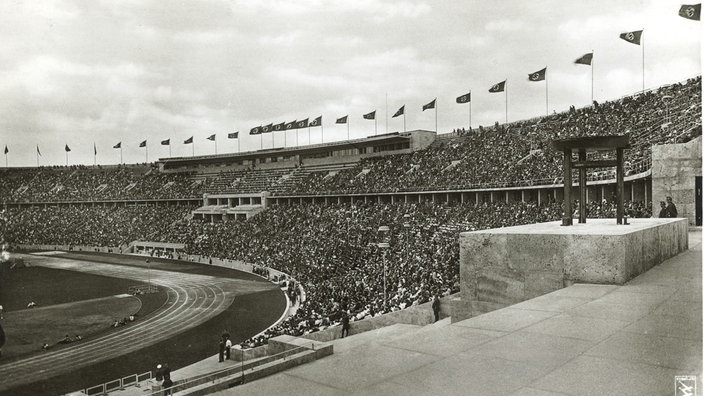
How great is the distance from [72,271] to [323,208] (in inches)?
997

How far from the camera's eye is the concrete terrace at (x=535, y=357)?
154 inches

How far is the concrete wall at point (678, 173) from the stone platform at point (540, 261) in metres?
11.0

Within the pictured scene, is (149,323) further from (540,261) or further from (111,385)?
(540,261)

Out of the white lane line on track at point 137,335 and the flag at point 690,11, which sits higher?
the flag at point 690,11

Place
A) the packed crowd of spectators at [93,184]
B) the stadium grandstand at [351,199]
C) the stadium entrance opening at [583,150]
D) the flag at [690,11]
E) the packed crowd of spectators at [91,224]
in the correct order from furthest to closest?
the packed crowd of spectators at [93,184] < the packed crowd of spectators at [91,224] < the stadium grandstand at [351,199] < the flag at [690,11] < the stadium entrance opening at [583,150]

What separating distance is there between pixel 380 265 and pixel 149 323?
13.3m

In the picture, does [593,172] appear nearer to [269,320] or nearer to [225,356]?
[269,320]

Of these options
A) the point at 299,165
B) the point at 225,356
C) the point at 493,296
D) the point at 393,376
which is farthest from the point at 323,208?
the point at 393,376

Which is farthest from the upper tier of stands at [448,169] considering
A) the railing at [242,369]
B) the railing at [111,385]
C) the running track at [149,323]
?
the railing at [111,385]

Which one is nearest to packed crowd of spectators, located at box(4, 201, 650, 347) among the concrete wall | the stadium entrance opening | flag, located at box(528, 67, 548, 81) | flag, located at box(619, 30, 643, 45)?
the concrete wall

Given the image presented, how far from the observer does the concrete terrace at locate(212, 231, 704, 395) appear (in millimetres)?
3920

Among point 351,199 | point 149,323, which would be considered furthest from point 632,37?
point 351,199

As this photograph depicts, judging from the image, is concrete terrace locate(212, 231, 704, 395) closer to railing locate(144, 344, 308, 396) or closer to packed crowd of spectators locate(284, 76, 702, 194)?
railing locate(144, 344, 308, 396)

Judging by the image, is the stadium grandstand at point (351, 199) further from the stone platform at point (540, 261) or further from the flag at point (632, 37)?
the stone platform at point (540, 261)
